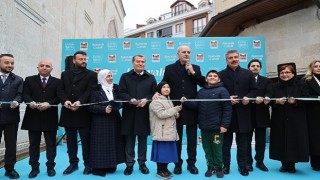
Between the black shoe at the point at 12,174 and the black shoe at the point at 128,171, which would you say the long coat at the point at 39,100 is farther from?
the black shoe at the point at 128,171

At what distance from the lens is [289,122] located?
14.9ft

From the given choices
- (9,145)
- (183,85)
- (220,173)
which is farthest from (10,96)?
(220,173)

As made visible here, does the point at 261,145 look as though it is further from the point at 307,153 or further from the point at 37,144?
the point at 37,144

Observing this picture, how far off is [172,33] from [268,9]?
30.4 m

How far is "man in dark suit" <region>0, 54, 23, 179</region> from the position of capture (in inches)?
170

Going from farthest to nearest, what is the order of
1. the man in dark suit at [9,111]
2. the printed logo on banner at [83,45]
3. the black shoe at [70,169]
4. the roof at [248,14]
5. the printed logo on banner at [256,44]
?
the printed logo on banner at [83,45]
the printed logo on banner at [256,44]
the roof at [248,14]
the black shoe at [70,169]
the man in dark suit at [9,111]

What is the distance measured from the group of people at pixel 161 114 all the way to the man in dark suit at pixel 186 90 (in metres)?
0.02

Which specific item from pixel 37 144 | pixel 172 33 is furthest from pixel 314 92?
pixel 172 33

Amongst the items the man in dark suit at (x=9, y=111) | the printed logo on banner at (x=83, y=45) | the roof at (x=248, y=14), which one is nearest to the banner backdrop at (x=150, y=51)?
the printed logo on banner at (x=83, y=45)

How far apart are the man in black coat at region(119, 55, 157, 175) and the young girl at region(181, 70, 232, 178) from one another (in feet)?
2.10

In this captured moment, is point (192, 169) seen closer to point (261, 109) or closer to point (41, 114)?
point (261, 109)

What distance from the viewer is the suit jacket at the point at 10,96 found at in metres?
4.31

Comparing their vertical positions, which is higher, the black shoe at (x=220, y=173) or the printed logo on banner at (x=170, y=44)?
the printed logo on banner at (x=170, y=44)

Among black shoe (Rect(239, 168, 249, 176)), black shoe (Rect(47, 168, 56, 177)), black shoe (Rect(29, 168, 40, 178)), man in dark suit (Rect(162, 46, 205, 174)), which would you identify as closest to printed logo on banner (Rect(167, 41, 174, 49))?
man in dark suit (Rect(162, 46, 205, 174))
